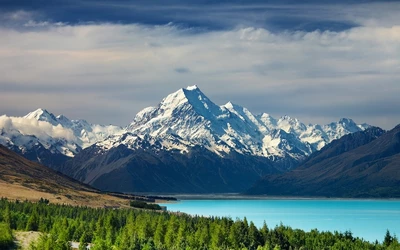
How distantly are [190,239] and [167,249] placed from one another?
973cm

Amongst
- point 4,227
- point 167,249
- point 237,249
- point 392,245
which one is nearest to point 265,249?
point 237,249

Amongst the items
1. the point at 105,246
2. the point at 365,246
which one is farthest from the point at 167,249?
the point at 365,246

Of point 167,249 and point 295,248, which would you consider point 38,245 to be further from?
point 295,248

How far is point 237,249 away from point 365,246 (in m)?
37.4

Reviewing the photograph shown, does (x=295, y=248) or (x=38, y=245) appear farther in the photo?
(x=295, y=248)

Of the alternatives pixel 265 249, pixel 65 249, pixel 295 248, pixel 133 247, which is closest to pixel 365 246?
pixel 295 248

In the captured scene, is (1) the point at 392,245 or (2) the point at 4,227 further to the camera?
(1) the point at 392,245

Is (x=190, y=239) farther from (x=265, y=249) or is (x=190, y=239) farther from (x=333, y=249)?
(x=333, y=249)

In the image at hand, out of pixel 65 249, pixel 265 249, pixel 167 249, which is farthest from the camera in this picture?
pixel 167 249

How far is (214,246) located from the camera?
639 feet

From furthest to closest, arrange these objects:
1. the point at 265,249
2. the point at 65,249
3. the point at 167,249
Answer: the point at 167,249 < the point at 265,249 < the point at 65,249

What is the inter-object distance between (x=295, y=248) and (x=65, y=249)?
227 ft

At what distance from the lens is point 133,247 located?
18212 cm

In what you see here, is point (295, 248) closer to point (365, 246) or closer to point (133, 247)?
point (365, 246)
